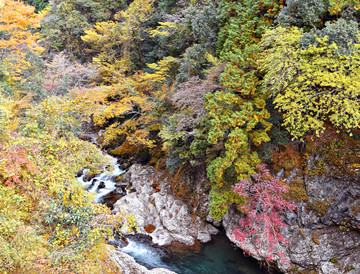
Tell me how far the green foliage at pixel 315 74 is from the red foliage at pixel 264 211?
2.26 m

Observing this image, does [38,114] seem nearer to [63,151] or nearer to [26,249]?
[63,151]

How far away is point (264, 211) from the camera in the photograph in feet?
26.7

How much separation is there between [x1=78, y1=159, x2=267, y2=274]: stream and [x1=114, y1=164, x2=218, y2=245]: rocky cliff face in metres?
0.40

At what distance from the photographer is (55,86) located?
57.4 feet

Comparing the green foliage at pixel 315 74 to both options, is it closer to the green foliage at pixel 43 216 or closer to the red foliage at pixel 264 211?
the red foliage at pixel 264 211

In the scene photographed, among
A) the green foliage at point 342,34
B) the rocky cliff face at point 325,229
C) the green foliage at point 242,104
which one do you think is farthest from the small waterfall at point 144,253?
the green foliage at point 342,34

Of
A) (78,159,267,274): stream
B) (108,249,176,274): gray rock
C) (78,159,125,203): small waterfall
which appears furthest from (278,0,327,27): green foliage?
(78,159,125,203): small waterfall

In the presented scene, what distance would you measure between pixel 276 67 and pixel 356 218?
5910mm

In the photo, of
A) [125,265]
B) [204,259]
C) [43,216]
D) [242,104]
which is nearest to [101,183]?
[204,259]

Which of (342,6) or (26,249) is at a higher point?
(342,6)

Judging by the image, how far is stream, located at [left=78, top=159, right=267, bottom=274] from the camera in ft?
30.0

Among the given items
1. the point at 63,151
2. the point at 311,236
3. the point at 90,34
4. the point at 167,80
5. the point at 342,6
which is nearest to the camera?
the point at 63,151

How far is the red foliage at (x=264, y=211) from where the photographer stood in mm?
8086

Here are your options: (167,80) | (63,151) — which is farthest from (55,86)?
(63,151)
